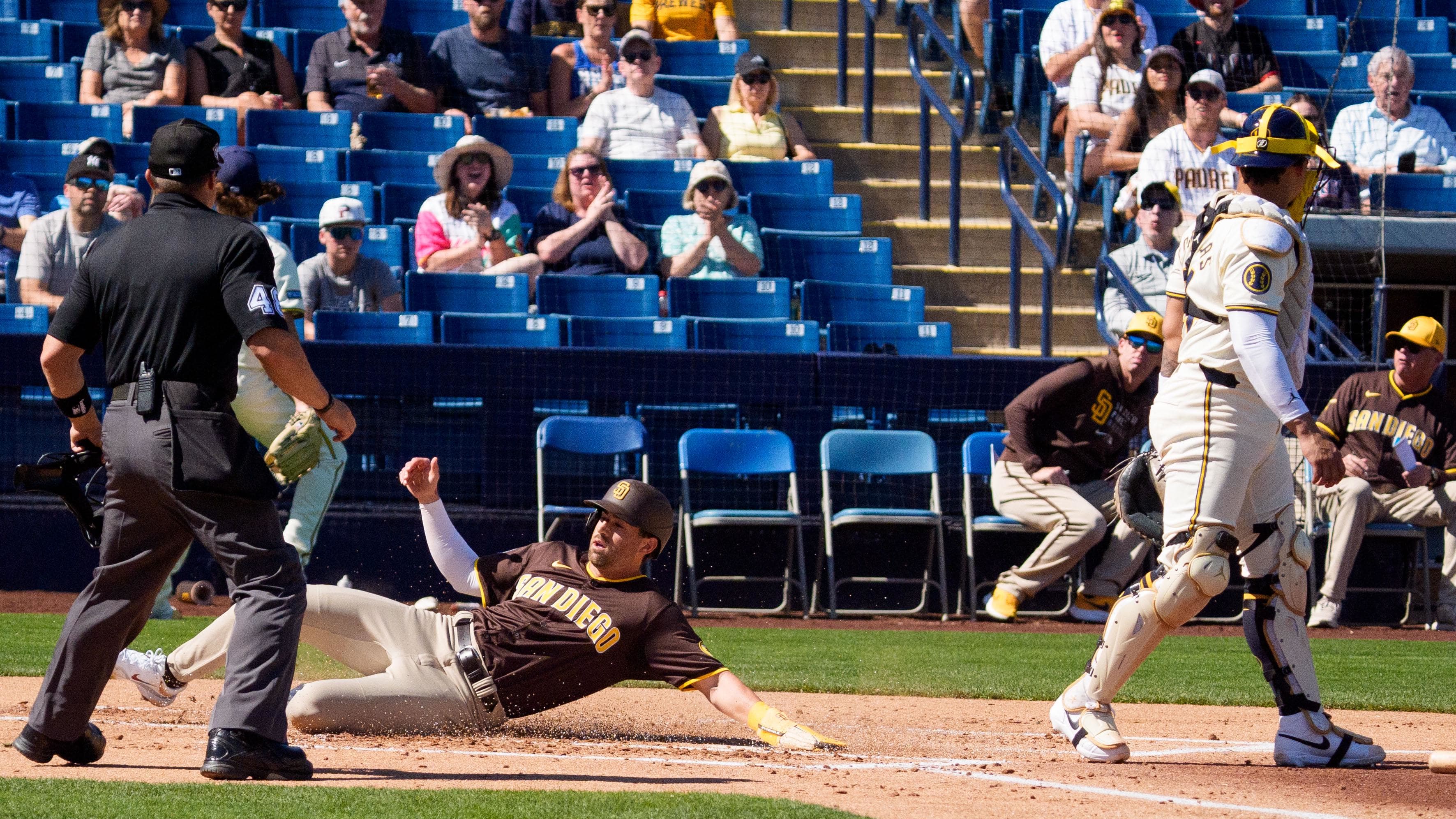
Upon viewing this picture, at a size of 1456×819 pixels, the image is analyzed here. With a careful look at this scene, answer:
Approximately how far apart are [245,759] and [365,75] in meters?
9.46

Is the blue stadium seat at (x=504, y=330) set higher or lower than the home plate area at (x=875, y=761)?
higher

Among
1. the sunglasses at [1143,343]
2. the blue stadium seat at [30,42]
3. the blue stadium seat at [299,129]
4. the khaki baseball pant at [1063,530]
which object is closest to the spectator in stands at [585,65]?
the blue stadium seat at [299,129]

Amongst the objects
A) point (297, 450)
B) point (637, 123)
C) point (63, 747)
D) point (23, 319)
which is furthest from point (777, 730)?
point (637, 123)

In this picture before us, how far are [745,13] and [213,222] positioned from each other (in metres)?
11.2

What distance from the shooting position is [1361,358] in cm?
1155

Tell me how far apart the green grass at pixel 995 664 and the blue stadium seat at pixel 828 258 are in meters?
3.13

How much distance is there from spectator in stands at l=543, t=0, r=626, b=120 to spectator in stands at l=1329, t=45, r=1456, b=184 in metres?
5.84

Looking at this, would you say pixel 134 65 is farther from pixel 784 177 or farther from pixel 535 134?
pixel 784 177

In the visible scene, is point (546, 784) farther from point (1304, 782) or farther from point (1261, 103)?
point (1261, 103)

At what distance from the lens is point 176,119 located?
12516mm

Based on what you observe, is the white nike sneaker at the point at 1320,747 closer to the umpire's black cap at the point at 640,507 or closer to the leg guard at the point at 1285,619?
the leg guard at the point at 1285,619

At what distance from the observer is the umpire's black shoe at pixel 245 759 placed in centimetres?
438

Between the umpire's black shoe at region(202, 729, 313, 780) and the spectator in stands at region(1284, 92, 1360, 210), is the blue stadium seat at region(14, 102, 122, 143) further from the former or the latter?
the umpire's black shoe at region(202, 729, 313, 780)

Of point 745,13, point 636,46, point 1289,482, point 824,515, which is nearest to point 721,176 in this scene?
point 636,46
